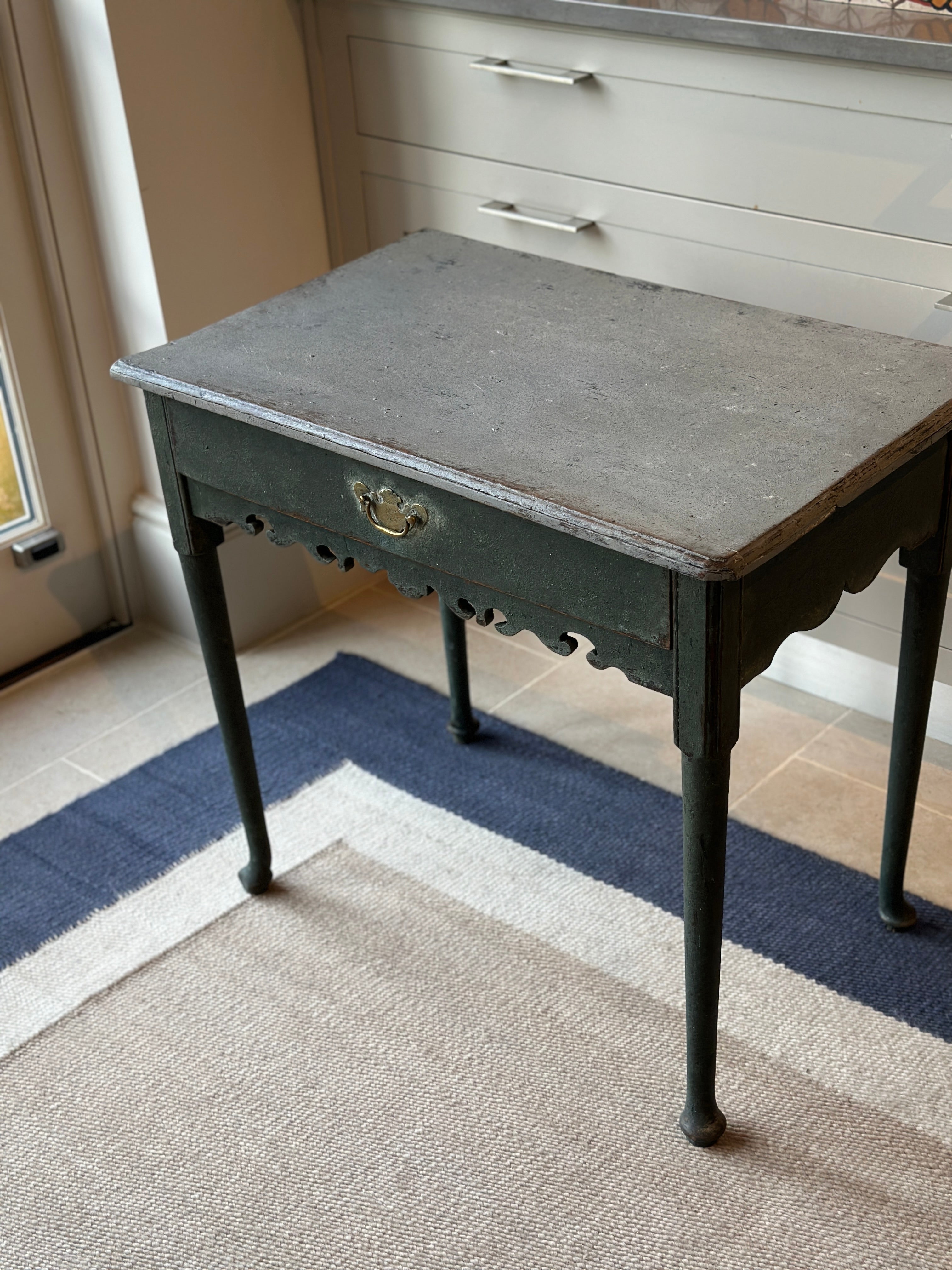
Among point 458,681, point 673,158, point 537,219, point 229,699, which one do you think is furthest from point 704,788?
point 537,219

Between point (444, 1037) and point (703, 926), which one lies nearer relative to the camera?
point (703, 926)

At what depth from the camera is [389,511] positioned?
1370 millimetres

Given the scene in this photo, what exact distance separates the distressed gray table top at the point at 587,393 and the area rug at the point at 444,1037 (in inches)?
28.9

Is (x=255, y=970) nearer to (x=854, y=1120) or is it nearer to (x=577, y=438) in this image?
(x=854, y=1120)

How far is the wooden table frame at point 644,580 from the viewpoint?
120 centimetres

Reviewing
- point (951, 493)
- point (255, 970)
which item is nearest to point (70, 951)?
point (255, 970)

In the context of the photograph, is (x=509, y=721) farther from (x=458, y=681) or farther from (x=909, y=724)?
(x=909, y=724)

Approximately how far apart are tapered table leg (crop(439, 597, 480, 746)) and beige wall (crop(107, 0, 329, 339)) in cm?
68

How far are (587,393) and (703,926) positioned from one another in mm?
539

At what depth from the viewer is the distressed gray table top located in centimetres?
118

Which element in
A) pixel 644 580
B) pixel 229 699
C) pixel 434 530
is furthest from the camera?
pixel 229 699

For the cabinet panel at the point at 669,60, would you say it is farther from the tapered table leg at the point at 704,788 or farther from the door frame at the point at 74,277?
the tapered table leg at the point at 704,788

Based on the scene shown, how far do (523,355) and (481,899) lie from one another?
0.78 meters

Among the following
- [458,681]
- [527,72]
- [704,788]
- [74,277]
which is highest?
[527,72]
